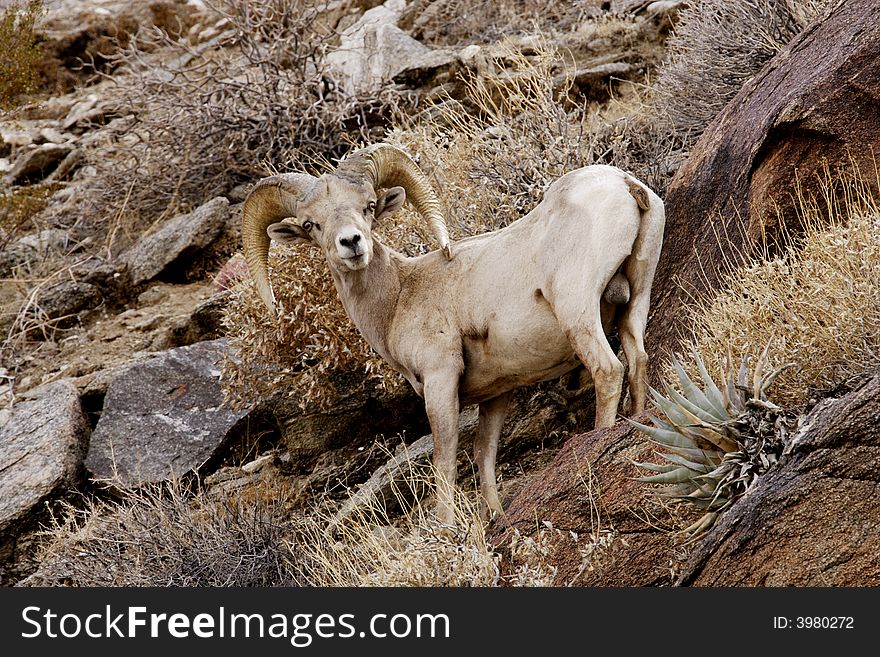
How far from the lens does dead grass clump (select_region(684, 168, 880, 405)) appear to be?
5539mm

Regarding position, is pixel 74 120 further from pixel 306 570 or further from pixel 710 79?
pixel 306 570

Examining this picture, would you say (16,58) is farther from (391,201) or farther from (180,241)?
(391,201)

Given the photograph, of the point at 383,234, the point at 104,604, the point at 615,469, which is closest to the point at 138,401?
the point at 383,234

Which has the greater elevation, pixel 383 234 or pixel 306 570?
pixel 383 234

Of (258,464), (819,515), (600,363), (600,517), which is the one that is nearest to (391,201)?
(600,363)

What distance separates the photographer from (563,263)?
624 centimetres

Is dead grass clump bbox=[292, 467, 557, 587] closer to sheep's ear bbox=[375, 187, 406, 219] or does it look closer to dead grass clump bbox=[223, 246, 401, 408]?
sheep's ear bbox=[375, 187, 406, 219]

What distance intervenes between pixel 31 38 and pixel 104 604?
1179cm

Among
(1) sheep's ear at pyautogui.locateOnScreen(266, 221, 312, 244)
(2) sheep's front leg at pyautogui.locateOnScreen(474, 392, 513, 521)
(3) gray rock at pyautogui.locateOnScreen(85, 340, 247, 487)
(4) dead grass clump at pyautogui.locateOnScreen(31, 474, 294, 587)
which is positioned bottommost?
(3) gray rock at pyautogui.locateOnScreen(85, 340, 247, 487)

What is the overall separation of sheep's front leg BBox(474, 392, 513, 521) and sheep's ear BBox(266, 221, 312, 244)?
1484 mm

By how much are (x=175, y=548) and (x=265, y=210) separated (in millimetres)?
2142

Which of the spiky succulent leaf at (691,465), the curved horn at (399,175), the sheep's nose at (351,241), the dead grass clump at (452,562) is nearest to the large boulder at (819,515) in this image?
the spiky succulent leaf at (691,465)

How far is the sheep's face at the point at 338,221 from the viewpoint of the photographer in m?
6.30

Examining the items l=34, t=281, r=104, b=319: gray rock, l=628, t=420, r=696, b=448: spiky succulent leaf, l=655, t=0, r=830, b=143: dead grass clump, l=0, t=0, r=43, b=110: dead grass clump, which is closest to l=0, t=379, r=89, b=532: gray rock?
l=34, t=281, r=104, b=319: gray rock
